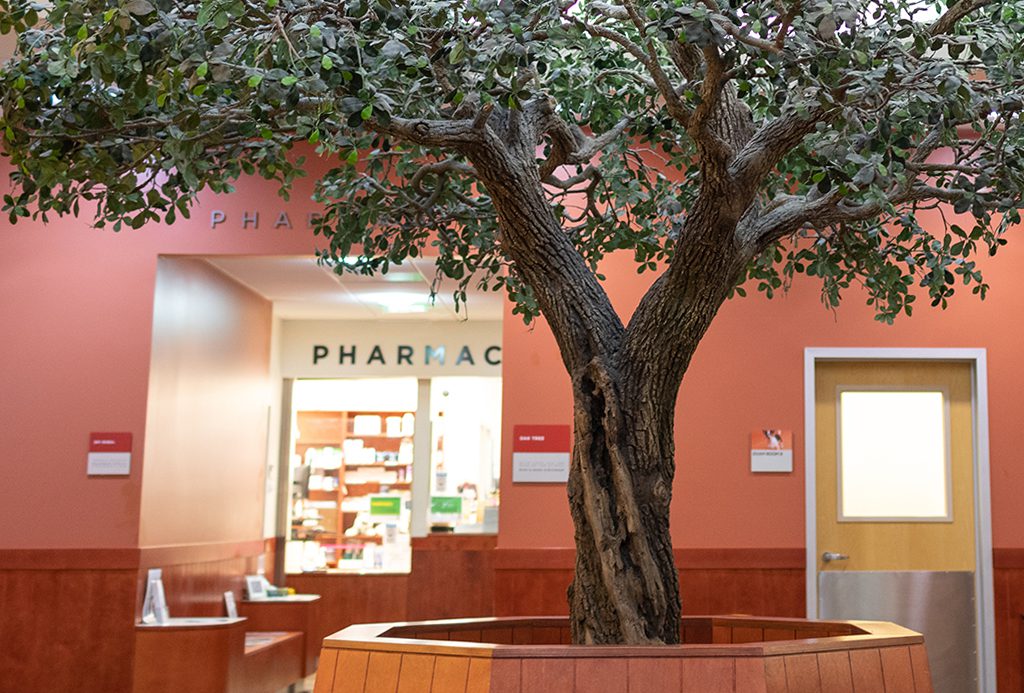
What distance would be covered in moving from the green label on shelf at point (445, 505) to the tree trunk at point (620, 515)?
6.26 meters

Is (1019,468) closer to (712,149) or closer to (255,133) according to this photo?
(712,149)

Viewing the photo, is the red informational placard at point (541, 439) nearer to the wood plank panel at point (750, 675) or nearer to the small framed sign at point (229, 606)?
the small framed sign at point (229, 606)

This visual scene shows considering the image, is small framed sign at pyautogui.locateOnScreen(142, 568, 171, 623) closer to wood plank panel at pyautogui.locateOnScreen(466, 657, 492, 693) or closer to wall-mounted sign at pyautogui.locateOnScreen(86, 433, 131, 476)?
wall-mounted sign at pyautogui.locateOnScreen(86, 433, 131, 476)

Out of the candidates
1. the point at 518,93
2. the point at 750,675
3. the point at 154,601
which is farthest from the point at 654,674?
the point at 154,601

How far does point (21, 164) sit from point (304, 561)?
24.5 feet

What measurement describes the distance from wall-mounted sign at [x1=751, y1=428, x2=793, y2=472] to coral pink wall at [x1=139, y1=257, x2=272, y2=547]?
3.69 metres

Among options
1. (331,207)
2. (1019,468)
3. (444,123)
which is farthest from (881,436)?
(444,123)

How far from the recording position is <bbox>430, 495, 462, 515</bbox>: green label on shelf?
10391 mm

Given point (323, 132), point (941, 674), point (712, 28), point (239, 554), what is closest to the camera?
point (712, 28)

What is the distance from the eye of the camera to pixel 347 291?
9.40 metres

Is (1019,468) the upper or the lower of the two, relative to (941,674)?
upper

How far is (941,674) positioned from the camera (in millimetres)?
7125

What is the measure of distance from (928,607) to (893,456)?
0.91 metres

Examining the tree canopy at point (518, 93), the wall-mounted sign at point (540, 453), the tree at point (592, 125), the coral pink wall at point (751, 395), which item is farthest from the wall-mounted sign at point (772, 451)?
the tree canopy at point (518, 93)
